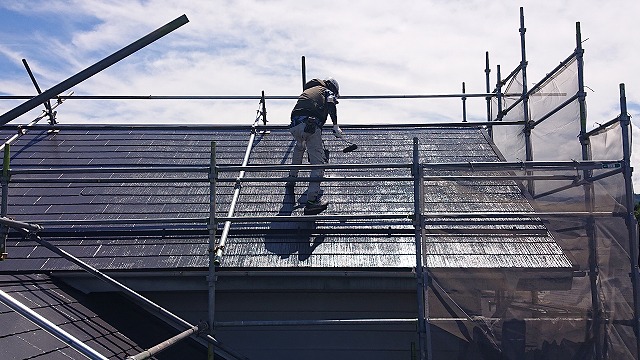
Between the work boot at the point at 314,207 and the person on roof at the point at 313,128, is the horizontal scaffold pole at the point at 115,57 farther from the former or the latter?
the work boot at the point at 314,207

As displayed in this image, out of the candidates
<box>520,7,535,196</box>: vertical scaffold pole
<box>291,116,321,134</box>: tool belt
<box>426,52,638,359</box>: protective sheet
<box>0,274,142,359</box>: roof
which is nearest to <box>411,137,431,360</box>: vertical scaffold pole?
<box>426,52,638,359</box>: protective sheet

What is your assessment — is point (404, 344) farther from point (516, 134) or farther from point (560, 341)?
point (516, 134)

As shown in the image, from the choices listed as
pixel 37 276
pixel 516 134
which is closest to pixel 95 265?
pixel 37 276

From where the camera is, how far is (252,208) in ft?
25.1

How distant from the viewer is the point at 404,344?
6.54m

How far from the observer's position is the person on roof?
738cm

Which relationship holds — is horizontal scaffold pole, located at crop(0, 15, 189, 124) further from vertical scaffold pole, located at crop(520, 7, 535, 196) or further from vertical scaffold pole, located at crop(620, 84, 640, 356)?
vertical scaffold pole, located at crop(520, 7, 535, 196)

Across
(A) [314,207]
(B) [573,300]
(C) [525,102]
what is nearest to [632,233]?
(B) [573,300]

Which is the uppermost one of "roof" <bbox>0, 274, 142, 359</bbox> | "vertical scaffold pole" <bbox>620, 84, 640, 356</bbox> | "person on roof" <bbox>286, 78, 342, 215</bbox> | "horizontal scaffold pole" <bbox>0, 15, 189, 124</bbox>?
"person on roof" <bbox>286, 78, 342, 215</bbox>

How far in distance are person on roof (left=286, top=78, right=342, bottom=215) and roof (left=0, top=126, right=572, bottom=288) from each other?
30 centimetres

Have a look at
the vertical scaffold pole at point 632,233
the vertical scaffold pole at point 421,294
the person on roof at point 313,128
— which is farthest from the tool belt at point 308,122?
the vertical scaffold pole at point 632,233

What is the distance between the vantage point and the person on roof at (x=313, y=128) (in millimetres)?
7375

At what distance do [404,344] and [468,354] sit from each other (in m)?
1.06

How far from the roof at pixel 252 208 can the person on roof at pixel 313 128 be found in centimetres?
30
